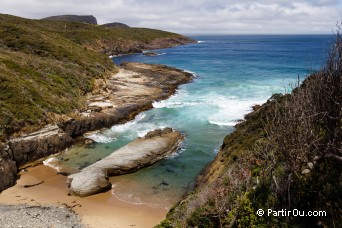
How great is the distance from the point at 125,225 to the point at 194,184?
730 centimetres

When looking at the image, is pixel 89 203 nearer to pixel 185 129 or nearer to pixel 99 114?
pixel 185 129

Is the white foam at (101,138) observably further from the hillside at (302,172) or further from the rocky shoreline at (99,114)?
the hillside at (302,172)

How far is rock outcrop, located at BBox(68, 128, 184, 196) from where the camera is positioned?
2395 centimetres

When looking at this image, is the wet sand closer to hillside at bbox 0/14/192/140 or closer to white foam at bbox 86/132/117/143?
hillside at bbox 0/14/192/140

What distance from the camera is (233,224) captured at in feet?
42.0

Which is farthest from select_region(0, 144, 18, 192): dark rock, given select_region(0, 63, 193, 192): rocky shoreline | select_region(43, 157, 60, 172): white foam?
select_region(43, 157, 60, 172): white foam

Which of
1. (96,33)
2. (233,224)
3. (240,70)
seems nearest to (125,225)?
(233,224)

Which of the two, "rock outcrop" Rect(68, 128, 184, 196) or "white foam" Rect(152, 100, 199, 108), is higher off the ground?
"white foam" Rect(152, 100, 199, 108)

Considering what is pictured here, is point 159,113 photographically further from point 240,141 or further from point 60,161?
point 240,141

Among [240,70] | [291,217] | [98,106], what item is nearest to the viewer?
[291,217]

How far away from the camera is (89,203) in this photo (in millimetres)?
22406

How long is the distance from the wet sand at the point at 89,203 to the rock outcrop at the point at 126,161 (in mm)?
805

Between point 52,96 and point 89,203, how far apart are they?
71.2 feet

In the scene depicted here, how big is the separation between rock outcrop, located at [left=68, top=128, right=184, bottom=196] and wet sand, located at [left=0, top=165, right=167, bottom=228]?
2.64 ft
